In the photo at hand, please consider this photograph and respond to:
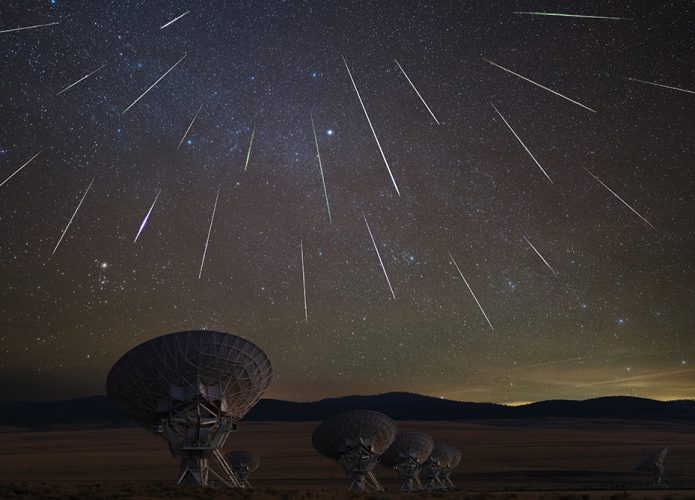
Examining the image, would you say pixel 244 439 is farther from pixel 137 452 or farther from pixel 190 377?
pixel 190 377

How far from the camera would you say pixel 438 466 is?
6900 cm

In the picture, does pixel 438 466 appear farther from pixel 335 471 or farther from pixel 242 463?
pixel 335 471

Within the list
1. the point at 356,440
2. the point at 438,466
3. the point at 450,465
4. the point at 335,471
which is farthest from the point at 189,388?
the point at 335,471

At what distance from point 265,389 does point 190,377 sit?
206 inches

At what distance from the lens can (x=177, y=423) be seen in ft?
128

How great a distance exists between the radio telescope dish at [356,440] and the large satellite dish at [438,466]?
1794cm

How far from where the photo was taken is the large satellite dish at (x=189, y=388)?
3800 centimetres

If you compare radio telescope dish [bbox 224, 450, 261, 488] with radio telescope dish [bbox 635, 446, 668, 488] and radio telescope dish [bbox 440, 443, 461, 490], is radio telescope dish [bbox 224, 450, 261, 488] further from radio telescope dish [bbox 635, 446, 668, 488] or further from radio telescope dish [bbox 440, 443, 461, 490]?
radio telescope dish [bbox 635, 446, 668, 488]

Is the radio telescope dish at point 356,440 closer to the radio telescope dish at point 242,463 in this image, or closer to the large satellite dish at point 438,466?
the large satellite dish at point 438,466

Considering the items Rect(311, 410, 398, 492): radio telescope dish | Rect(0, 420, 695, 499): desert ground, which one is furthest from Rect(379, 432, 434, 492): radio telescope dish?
Rect(311, 410, 398, 492): radio telescope dish

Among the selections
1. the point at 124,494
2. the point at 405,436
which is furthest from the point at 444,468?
the point at 124,494

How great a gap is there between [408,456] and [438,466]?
880cm

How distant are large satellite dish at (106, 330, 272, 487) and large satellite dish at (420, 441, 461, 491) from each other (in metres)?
33.1

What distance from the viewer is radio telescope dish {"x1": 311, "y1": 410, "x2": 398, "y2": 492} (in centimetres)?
5097
